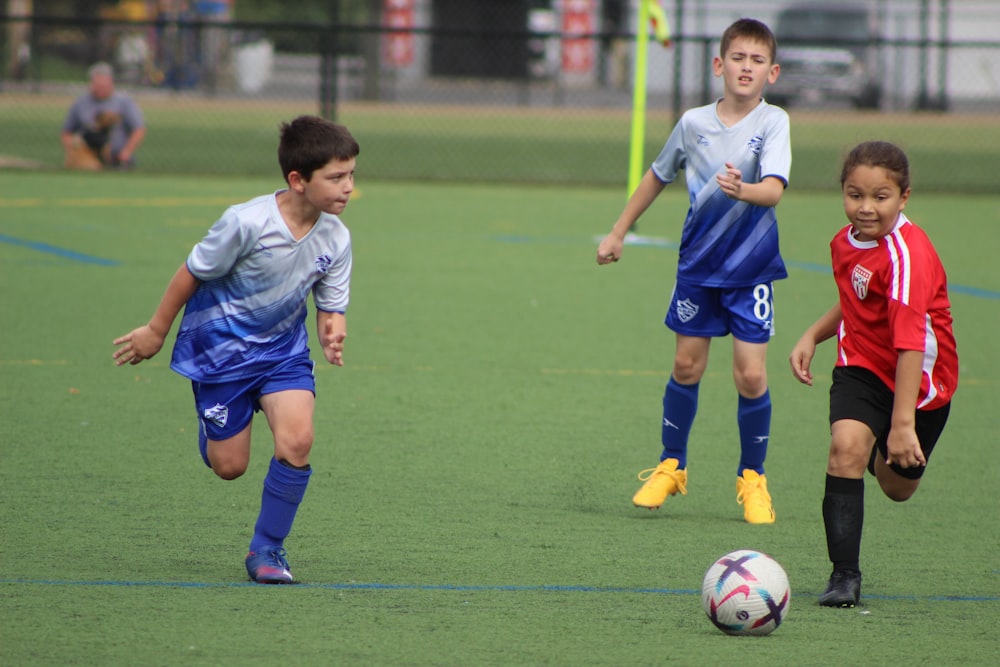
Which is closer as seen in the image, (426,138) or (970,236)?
(970,236)

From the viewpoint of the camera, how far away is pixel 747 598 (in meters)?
3.90

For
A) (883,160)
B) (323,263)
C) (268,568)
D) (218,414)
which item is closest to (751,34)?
(883,160)

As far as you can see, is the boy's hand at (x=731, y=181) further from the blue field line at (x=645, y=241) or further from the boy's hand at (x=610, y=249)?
the blue field line at (x=645, y=241)

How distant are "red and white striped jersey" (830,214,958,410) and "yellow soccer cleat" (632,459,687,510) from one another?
1177 millimetres

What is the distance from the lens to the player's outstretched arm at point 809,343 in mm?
4434

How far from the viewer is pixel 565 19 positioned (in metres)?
33.8

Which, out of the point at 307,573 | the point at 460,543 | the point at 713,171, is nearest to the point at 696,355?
the point at 713,171

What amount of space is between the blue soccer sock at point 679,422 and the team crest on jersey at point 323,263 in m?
1.62

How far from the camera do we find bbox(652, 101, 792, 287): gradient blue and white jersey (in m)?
5.29

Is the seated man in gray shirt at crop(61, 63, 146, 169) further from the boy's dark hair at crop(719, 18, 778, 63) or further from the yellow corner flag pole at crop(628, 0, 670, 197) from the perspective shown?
the boy's dark hair at crop(719, 18, 778, 63)

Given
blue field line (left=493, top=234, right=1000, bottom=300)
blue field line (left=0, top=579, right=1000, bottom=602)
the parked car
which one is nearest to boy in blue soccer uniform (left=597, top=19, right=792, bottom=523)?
blue field line (left=0, top=579, right=1000, bottom=602)

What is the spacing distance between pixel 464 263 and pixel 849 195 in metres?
7.48

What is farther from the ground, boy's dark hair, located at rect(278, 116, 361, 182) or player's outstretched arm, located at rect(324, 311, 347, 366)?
boy's dark hair, located at rect(278, 116, 361, 182)

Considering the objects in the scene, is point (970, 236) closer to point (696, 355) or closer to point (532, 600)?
point (696, 355)
